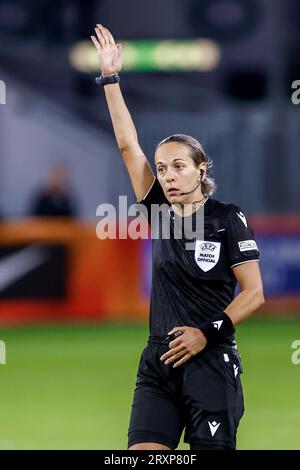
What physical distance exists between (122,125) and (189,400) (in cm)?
161

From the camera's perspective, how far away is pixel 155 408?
6598mm

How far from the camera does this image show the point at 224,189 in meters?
20.3

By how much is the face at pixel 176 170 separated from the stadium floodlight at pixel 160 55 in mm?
18755

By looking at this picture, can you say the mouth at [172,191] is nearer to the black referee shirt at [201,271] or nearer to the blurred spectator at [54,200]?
the black referee shirt at [201,271]

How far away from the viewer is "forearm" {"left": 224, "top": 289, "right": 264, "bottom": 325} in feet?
21.2

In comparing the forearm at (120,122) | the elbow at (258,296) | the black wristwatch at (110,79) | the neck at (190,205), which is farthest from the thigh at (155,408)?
the black wristwatch at (110,79)

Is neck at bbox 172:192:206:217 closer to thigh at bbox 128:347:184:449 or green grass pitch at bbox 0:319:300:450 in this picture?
thigh at bbox 128:347:184:449

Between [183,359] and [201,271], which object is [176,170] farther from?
[183,359]

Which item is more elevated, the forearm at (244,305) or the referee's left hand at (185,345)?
the forearm at (244,305)

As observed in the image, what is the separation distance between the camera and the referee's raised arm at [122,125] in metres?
7.04

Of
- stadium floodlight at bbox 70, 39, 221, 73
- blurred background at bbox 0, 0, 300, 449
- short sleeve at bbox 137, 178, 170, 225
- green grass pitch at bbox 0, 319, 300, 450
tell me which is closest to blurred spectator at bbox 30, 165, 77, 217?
blurred background at bbox 0, 0, 300, 449

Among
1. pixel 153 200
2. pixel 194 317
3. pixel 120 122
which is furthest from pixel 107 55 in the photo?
pixel 194 317
